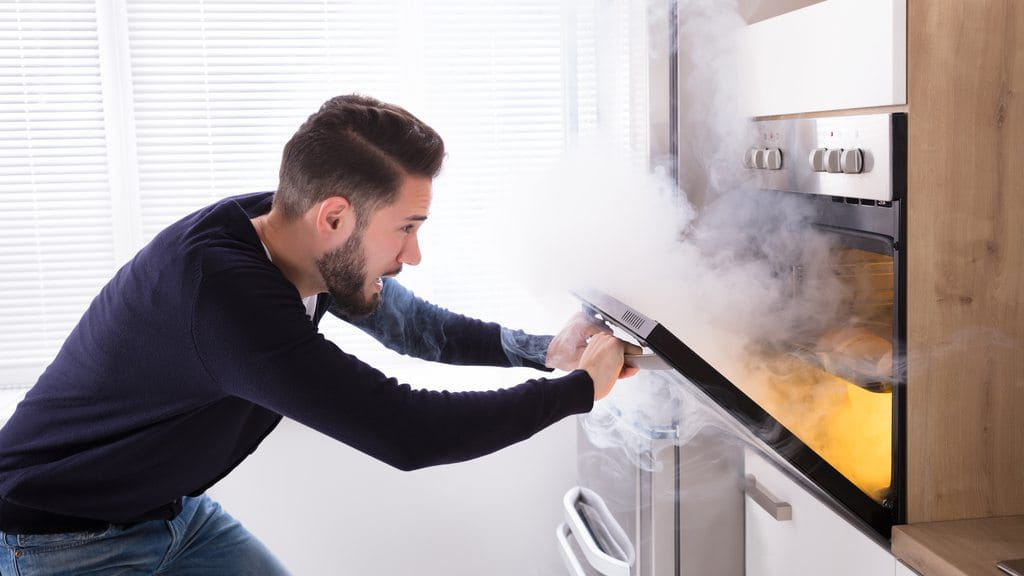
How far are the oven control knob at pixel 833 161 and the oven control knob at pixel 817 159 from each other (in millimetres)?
13

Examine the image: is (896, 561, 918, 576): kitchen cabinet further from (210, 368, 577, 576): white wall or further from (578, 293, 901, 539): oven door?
(210, 368, 577, 576): white wall

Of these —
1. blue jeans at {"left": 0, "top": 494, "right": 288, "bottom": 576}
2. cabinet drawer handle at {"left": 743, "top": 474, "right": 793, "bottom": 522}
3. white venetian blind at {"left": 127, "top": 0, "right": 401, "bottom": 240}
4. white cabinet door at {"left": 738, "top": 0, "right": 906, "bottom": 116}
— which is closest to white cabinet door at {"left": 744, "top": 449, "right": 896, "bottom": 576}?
cabinet drawer handle at {"left": 743, "top": 474, "right": 793, "bottom": 522}

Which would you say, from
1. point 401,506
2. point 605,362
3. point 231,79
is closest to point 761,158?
point 605,362

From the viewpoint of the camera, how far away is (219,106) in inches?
112

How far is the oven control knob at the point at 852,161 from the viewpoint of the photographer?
58.5 inches

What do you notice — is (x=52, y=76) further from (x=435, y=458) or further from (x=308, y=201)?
(x=435, y=458)

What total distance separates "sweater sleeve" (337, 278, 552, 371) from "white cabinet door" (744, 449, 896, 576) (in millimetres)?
533

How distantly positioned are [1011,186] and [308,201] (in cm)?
108

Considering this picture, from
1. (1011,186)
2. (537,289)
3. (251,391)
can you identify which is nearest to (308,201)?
(251,391)

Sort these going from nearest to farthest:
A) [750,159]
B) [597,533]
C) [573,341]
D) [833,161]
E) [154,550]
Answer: [833,161], [154,550], [573,341], [750,159], [597,533]

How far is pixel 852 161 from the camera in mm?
1495

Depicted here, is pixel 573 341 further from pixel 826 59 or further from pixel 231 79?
pixel 231 79

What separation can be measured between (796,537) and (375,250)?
94 cm

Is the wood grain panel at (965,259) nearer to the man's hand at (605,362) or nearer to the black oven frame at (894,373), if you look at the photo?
the black oven frame at (894,373)
